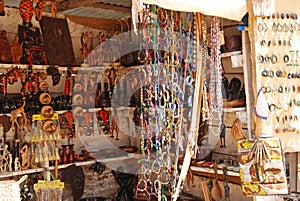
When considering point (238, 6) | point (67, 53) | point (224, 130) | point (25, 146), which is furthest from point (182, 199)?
point (238, 6)

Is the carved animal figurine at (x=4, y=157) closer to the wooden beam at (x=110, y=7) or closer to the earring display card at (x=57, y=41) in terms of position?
the earring display card at (x=57, y=41)

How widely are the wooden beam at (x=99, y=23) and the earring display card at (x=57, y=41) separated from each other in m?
0.41

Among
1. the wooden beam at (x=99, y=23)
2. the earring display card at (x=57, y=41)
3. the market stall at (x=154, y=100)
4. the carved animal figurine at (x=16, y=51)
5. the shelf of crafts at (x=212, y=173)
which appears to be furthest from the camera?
the wooden beam at (x=99, y=23)

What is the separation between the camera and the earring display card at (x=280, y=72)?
2617 millimetres

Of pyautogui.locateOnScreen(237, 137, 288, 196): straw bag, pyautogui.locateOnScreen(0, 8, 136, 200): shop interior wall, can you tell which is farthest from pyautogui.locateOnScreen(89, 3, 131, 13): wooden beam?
pyautogui.locateOnScreen(237, 137, 288, 196): straw bag

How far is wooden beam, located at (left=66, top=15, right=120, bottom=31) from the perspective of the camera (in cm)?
463

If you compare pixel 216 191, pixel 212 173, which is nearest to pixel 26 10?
pixel 212 173

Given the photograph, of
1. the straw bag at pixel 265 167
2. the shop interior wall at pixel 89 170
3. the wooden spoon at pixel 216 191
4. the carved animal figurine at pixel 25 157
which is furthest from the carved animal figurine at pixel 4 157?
the straw bag at pixel 265 167

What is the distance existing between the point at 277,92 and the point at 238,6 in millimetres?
601

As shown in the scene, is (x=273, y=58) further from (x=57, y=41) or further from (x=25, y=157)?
(x=25, y=157)

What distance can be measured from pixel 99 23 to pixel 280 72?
2588 millimetres

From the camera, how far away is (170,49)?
308 cm

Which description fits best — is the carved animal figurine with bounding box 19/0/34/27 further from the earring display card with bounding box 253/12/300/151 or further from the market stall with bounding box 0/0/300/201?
the earring display card with bounding box 253/12/300/151

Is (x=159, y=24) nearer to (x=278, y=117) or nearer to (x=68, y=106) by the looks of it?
(x=278, y=117)
